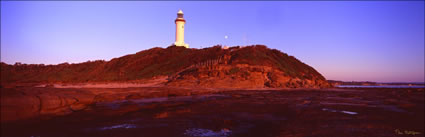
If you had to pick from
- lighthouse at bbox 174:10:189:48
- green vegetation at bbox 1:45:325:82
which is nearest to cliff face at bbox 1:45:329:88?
green vegetation at bbox 1:45:325:82

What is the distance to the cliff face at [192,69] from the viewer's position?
114ft

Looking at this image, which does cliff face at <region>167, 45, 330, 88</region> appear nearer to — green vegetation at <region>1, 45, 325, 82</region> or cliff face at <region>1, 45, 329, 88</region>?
cliff face at <region>1, 45, 329, 88</region>

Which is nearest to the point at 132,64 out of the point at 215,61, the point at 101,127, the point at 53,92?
the point at 215,61

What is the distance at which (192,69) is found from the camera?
3894cm

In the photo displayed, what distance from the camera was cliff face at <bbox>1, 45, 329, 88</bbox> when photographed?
1367 inches

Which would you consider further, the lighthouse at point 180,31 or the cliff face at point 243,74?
the lighthouse at point 180,31

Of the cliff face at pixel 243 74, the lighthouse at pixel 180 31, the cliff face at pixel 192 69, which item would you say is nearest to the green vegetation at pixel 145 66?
the cliff face at pixel 192 69

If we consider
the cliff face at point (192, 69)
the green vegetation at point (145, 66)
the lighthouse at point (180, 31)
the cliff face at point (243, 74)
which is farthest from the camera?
the lighthouse at point (180, 31)

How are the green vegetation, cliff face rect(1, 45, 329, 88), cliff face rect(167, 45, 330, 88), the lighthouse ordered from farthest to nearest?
the lighthouse < the green vegetation < cliff face rect(1, 45, 329, 88) < cliff face rect(167, 45, 330, 88)

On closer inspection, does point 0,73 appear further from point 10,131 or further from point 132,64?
point 10,131

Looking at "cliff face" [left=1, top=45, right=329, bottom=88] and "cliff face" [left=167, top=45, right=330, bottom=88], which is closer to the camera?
"cliff face" [left=167, top=45, right=330, bottom=88]

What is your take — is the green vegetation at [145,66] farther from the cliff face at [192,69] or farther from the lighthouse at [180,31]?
the lighthouse at [180,31]

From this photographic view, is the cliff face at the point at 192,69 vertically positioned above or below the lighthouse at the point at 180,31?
below

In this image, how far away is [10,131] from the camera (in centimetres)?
714
